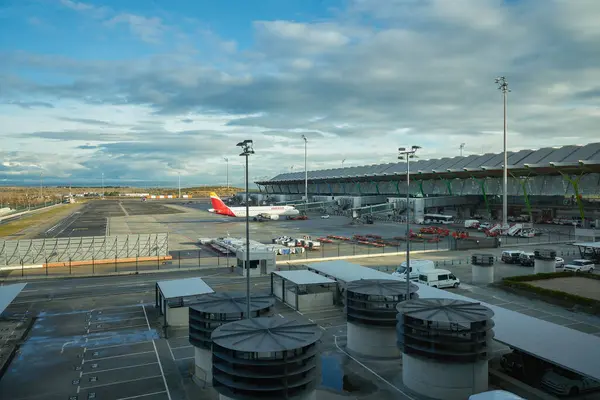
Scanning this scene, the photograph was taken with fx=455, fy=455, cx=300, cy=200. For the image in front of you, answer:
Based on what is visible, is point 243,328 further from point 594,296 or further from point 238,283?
point 594,296

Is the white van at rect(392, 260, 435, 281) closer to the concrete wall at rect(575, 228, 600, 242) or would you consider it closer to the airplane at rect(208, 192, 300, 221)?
the concrete wall at rect(575, 228, 600, 242)

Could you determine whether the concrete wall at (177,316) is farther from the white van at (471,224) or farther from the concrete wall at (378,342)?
the white van at (471,224)

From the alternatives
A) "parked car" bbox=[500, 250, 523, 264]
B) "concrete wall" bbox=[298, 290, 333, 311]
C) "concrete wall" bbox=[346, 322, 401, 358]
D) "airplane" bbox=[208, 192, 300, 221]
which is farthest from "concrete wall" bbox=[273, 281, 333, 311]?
"airplane" bbox=[208, 192, 300, 221]

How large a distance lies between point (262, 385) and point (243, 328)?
113 inches

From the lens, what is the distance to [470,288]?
3772 cm

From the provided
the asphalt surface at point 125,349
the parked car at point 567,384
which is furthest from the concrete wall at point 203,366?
the parked car at point 567,384

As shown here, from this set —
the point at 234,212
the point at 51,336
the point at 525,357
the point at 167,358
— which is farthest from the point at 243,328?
the point at 234,212

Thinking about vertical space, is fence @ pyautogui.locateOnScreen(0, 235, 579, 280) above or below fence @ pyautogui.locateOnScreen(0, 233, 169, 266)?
below

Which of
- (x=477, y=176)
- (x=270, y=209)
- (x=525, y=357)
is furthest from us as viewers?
(x=270, y=209)

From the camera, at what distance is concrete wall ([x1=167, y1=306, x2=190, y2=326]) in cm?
2783

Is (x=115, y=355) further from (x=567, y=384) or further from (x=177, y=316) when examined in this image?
(x=567, y=384)

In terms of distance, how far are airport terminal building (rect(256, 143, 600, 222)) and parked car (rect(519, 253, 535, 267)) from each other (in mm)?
36229

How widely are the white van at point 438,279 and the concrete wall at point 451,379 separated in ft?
61.6

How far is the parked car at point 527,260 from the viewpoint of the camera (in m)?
47.7
